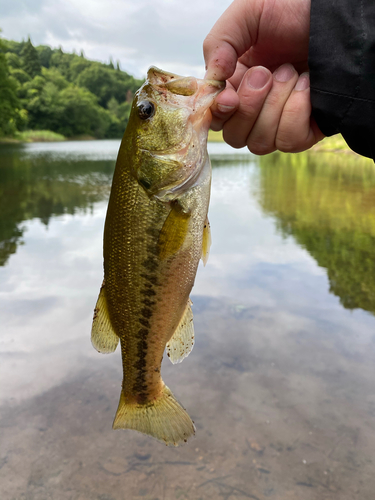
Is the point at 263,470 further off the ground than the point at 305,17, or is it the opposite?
the point at 305,17

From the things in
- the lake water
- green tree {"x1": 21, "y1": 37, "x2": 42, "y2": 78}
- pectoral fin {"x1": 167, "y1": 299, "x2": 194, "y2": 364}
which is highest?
green tree {"x1": 21, "y1": 37, "x2": 42, "y2": 78}

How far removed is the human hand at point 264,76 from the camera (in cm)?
228

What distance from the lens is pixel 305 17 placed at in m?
2.32

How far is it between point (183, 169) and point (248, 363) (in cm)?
380

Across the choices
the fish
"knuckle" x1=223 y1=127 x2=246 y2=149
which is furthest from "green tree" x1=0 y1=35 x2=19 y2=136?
the fish

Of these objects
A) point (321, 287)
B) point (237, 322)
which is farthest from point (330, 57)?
point (321, 287)

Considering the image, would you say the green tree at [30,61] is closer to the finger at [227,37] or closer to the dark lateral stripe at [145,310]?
the finger at [227,37]

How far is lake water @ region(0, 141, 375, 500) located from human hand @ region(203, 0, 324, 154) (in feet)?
10.1

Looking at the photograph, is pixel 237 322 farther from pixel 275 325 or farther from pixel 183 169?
pixel 183 169

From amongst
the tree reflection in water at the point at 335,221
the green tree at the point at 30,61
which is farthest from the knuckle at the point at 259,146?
the green tree at the point at 30,61

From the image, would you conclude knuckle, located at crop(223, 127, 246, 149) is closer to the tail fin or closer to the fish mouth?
the fish mouth

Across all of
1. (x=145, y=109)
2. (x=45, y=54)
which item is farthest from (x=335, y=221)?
(x=45, y=54)

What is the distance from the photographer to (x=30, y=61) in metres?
97.1

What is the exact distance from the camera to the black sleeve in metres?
1.96
